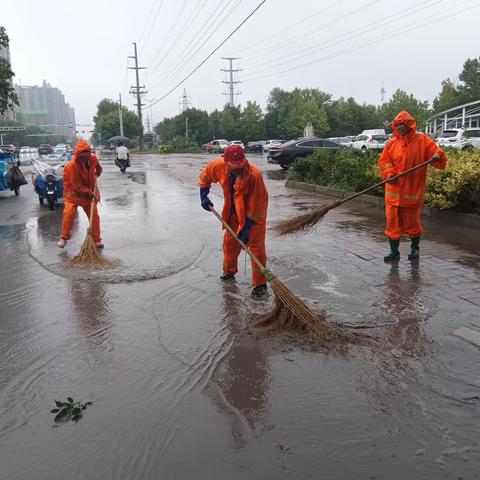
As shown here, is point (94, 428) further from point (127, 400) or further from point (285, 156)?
point (285, 156)

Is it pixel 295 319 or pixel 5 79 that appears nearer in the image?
pixel 295 319

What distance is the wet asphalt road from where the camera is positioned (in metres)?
2.45

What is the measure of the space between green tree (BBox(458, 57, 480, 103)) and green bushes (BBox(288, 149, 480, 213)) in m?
48.8

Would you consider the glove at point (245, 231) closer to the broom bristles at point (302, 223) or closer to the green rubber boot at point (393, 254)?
the broom bristles at point (302, 223)

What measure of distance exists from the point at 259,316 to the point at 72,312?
5.50 ft

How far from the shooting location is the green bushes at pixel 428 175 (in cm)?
762

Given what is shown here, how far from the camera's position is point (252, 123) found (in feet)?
192

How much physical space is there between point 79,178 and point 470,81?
5851cm

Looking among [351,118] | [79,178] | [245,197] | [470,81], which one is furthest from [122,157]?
[470,81]

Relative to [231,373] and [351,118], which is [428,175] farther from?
[351,118]

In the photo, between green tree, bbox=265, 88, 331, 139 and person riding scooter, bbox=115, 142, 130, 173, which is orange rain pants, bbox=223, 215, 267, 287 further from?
green tree, bbox=265, 88, 331, 139

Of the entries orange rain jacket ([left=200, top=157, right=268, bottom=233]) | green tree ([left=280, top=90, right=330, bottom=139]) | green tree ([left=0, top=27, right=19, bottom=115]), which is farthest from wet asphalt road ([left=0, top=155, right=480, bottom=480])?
green tree ([left=280, top=90, right=330, bottom=139])

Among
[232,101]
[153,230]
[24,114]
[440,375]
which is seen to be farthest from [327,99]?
[24,114]

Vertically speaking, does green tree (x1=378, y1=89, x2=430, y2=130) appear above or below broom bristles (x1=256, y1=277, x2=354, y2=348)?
above
